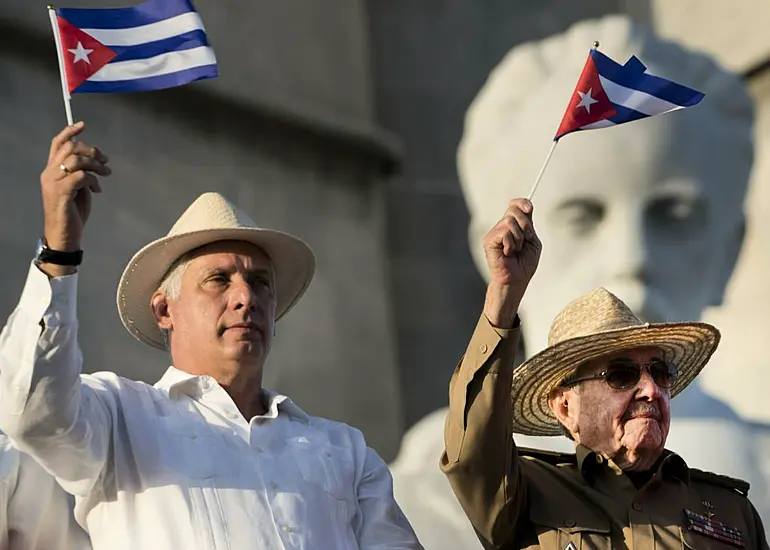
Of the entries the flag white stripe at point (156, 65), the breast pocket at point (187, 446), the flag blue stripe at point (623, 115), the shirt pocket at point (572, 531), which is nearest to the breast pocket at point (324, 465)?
the breast pocket at point (187, 446)

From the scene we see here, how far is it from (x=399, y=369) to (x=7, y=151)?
2.13 meters

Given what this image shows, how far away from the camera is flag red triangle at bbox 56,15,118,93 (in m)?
4.14

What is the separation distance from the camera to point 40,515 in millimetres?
3910

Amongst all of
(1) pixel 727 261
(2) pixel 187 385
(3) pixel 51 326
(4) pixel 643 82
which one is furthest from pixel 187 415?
(1) pixel 727 261

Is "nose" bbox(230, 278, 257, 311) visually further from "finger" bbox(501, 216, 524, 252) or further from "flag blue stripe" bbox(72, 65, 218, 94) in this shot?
"finger" bbox(501, 216, 524, 252)

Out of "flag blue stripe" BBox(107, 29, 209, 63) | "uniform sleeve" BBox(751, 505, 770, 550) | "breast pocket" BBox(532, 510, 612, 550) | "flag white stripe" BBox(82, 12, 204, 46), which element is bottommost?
"uniform sleeve" BBox(751, 505, 770, 550)

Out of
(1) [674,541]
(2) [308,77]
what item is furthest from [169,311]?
(2) [308,77]

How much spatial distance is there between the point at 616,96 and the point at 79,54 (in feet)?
3.75

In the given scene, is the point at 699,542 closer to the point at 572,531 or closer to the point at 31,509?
the point at 572,531

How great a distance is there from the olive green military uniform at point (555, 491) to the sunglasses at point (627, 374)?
0.46 feet

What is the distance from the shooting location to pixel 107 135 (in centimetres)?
691

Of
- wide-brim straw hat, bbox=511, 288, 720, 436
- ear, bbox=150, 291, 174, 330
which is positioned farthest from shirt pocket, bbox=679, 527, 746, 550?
ear, bbox=150, 291, 174, 330

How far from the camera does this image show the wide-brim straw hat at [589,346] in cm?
394

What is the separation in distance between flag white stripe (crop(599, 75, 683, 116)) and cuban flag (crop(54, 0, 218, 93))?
0.85 meters
